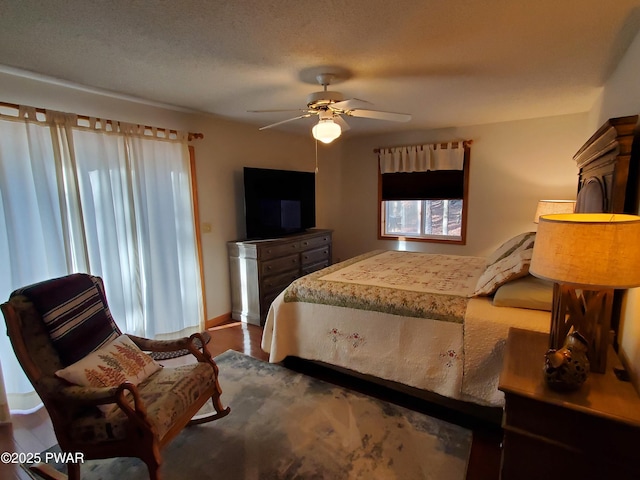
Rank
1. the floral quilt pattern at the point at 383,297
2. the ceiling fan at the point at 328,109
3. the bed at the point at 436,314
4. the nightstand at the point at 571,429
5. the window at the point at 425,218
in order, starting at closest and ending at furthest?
the nightstand at the point at 571,429 → the bed at the point at 436,314 → the floral quilt pattern at the point at 383,297 → the ceiling fan at the point at 328,109 → the window at the point at 425,218

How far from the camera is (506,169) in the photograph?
4.17m

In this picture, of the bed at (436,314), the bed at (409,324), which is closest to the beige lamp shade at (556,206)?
the bed at (436,314)

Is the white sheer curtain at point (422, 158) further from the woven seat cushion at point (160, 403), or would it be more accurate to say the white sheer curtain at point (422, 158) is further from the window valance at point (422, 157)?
the woven seat cushion at point (160, 403)

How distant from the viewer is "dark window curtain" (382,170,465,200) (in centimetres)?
450

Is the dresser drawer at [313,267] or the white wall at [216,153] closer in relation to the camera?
the white wall at [216,153]

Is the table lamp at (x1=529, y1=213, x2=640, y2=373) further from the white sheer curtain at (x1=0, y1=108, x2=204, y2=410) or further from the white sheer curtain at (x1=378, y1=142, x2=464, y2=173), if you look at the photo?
the white sheer curtain at (x1=378, y1=142, x2=464, y2=173)

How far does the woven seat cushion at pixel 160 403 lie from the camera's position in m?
1.51

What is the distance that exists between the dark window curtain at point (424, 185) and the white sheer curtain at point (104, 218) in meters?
2.95

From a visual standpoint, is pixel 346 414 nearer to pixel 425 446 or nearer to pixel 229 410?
pixel 425 446

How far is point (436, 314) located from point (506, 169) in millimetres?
3028

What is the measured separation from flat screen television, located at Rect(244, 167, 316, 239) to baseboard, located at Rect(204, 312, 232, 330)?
1.00 m

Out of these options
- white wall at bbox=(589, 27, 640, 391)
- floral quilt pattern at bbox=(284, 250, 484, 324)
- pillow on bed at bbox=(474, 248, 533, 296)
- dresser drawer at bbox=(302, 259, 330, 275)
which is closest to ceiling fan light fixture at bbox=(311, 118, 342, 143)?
floral quilt pattern at bbox=(284, 250, 484, 324)

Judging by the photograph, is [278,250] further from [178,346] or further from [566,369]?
[566,369]

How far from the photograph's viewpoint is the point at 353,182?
17.4 feet
